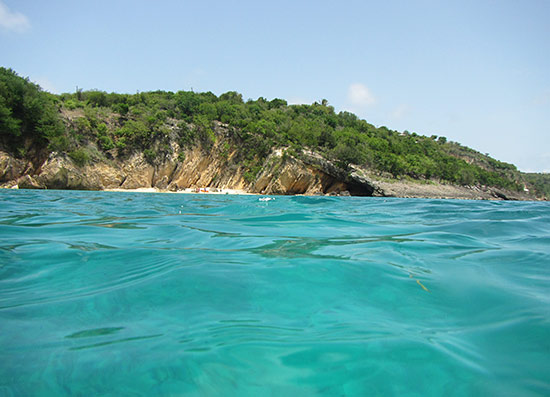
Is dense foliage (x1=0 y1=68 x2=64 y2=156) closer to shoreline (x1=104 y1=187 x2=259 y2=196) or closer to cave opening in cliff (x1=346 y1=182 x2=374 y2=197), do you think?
shoreline (x1=104 y1=187 x2=259 y2=196)

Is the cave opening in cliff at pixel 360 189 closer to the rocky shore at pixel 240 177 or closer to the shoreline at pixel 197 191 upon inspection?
the rocky shore at pixel 240 177

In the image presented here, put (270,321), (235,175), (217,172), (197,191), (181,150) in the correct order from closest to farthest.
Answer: (270,321) → (197,191) → (181,150) → (217,172) → (235,175)

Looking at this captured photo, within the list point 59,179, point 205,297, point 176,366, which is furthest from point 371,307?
point 59,179

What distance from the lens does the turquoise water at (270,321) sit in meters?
1.19

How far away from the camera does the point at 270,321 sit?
165 cm

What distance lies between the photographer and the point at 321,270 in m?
2.48

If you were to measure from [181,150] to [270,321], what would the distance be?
3650cm

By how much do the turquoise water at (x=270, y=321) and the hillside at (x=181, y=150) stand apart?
26.5 m

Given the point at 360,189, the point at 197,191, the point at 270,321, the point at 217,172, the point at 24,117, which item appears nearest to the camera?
the point at 270,321

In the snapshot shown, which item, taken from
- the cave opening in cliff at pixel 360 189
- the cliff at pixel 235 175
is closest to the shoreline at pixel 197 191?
the cliff at pixel 235 175

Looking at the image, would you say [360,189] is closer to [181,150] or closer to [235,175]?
[235,175]

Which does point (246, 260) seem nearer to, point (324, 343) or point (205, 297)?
point (205, 297)

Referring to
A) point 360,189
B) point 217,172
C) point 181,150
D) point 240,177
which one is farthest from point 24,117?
point 360,189

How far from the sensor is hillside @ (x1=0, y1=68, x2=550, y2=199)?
2570cm
